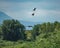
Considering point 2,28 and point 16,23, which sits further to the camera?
point 16,23

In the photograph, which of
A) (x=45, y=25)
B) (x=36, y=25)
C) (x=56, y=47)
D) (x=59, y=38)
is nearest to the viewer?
(x=56, y=47)

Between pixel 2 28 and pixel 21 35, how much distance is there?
463cm

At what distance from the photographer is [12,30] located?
67750 mm

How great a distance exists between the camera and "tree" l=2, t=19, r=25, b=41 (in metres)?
64.6

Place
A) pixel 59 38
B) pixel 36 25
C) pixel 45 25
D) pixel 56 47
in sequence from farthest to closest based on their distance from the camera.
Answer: pixel 36 25, pixel 45 25, pixel 59 38, pixel 56 47

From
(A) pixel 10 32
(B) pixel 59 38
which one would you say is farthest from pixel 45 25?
(B) pixel 59 38

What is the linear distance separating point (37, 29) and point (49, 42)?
1737 inches

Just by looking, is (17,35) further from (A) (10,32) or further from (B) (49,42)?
(B) (49,42)

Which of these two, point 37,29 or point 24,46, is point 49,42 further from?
point 37,29

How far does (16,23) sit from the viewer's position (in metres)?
70.8

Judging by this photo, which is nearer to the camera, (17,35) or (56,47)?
(56,47)

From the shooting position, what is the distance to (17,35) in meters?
65.4

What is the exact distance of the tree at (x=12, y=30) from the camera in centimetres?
6456

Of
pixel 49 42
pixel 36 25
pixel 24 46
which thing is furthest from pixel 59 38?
pixel 36 25
